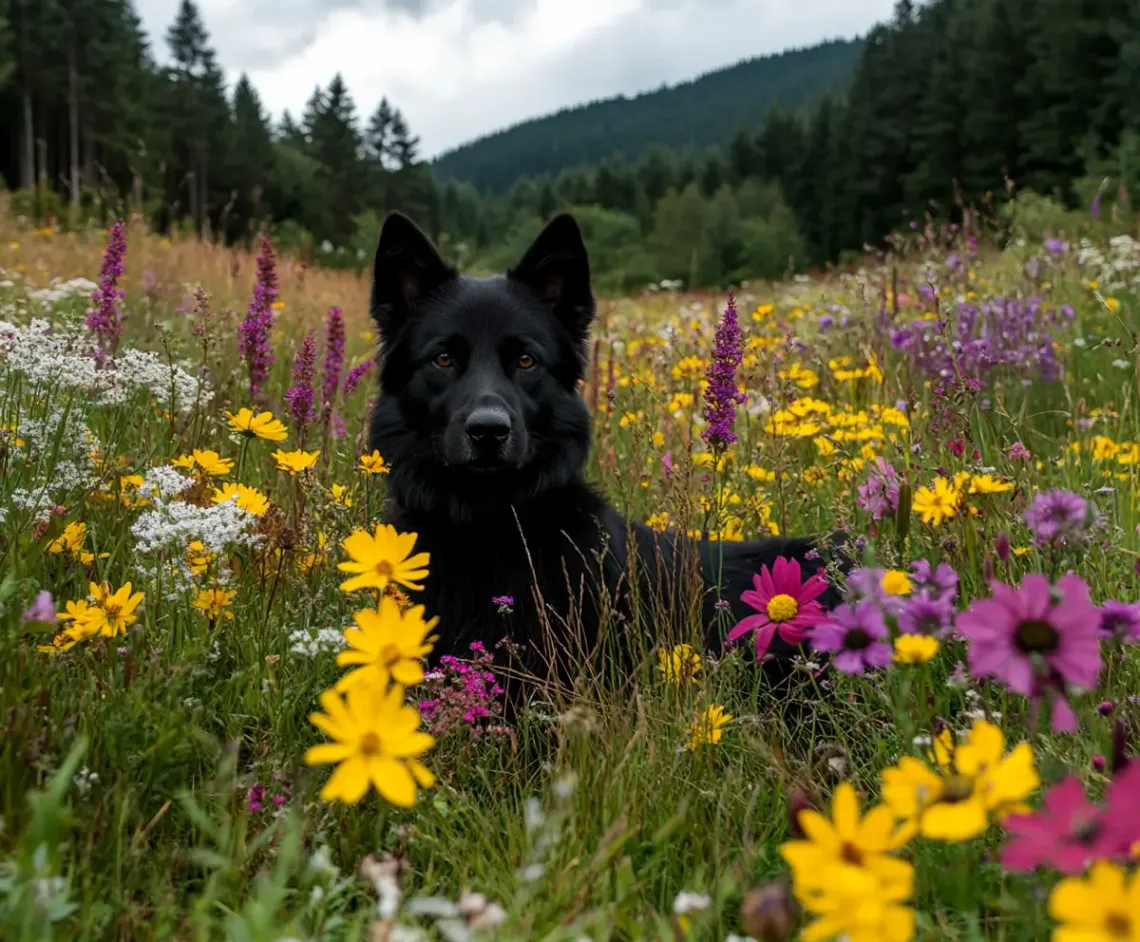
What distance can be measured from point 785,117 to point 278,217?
40655mm

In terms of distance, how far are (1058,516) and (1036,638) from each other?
397mm

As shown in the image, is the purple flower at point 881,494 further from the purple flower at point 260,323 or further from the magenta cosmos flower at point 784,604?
the purple flower at point 260,323

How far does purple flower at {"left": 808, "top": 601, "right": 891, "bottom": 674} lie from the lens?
44.1 inches

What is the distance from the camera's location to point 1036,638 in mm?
958

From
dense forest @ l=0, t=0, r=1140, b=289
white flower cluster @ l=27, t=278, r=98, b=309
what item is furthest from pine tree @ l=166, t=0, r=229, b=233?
white flower cluster @ l=27, t=278, r=98, b=309

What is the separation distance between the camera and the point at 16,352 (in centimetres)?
220

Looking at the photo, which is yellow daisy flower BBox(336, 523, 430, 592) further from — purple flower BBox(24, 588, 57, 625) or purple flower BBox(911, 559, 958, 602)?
purple flower BBox(911, 559, 958, 602)

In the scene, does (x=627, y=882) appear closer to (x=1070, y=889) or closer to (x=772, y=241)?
(x=1070, y=889)

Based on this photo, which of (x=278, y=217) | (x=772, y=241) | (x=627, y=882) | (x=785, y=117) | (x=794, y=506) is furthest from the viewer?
(x=785, y=117)

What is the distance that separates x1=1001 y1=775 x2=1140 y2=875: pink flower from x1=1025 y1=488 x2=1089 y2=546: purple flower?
1.84 ft

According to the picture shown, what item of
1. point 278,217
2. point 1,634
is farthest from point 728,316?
point 278,217

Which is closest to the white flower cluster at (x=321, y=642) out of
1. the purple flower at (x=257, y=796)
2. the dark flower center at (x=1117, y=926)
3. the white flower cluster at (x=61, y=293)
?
the purple flower at (x=257, y=796)

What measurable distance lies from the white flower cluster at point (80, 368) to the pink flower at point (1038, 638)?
2141mm

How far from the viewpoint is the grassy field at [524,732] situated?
908mm
